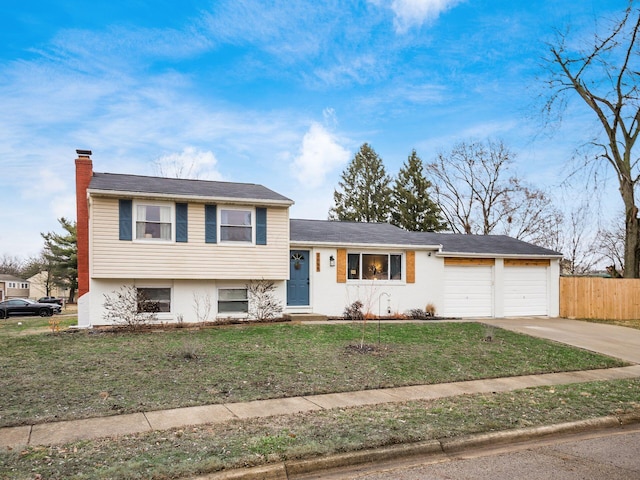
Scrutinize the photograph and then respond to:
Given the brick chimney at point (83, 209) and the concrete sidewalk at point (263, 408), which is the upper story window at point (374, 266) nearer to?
the concrete sidewalk at point (263, 408)

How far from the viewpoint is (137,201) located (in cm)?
1452

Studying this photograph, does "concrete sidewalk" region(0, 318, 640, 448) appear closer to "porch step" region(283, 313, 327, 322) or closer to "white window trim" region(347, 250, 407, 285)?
"white window trim" region(347, 250, 407, 285)

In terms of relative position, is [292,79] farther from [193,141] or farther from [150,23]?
[193,141]

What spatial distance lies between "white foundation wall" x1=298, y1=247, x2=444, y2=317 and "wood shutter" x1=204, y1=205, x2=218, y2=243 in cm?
327

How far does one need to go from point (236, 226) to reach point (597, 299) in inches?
601

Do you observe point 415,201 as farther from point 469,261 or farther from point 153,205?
point 153,205

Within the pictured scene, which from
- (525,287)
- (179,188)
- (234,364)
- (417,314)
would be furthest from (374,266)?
(234,364)

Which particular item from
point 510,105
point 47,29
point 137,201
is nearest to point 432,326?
point 137,201

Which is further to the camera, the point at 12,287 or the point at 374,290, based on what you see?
the point at 12,287

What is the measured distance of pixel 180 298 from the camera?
49.8 feet

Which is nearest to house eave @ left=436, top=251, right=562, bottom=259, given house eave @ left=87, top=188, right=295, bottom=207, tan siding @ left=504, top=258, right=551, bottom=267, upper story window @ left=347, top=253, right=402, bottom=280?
tan siding @ left=504, top=258, right=551, bottom=267

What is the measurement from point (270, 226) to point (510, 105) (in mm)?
13710

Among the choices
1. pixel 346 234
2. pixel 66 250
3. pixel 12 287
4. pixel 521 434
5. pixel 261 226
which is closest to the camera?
pixel 521 434

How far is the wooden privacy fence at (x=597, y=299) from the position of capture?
763 inches
